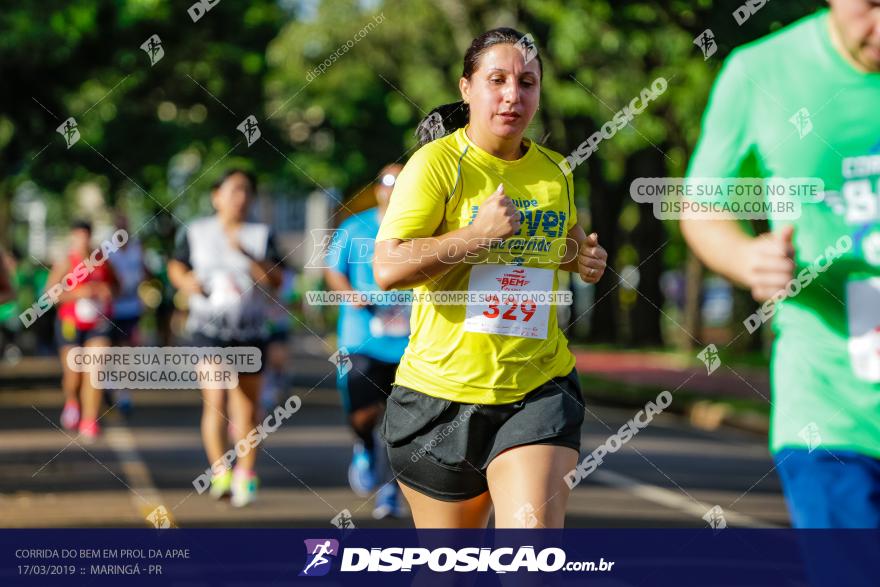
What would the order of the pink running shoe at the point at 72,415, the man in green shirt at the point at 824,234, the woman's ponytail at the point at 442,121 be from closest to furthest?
1. the man in green shirt at the point at 824,234
2. the woman's ponytail at the point at 442,121
3. the pink running shoe at the point at 72,415

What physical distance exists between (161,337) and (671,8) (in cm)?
1602

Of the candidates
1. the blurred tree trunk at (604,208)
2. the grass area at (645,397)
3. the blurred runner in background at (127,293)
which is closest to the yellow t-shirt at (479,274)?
the blurred runner in background at (127,293)

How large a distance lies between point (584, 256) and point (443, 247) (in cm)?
46

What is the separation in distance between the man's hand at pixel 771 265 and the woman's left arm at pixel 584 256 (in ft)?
3.37

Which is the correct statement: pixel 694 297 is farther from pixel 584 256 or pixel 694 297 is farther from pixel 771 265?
pixel 771 265

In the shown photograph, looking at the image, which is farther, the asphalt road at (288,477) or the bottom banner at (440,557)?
the asphalt road at (288,477)

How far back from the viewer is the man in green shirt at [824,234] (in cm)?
329

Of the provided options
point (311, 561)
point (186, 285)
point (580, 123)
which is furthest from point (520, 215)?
point (580, 123)

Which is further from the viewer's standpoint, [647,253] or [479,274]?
[647,253]

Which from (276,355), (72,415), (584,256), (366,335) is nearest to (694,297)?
(276,355)

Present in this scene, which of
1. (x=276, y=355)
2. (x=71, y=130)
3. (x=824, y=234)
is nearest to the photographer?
(x=824, y=234)

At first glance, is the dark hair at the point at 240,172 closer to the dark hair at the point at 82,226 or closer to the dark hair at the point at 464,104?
the dark hair at the point at 82,226

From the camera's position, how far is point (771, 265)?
3041 mm

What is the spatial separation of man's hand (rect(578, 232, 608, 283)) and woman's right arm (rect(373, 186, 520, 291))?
12.2 inches
